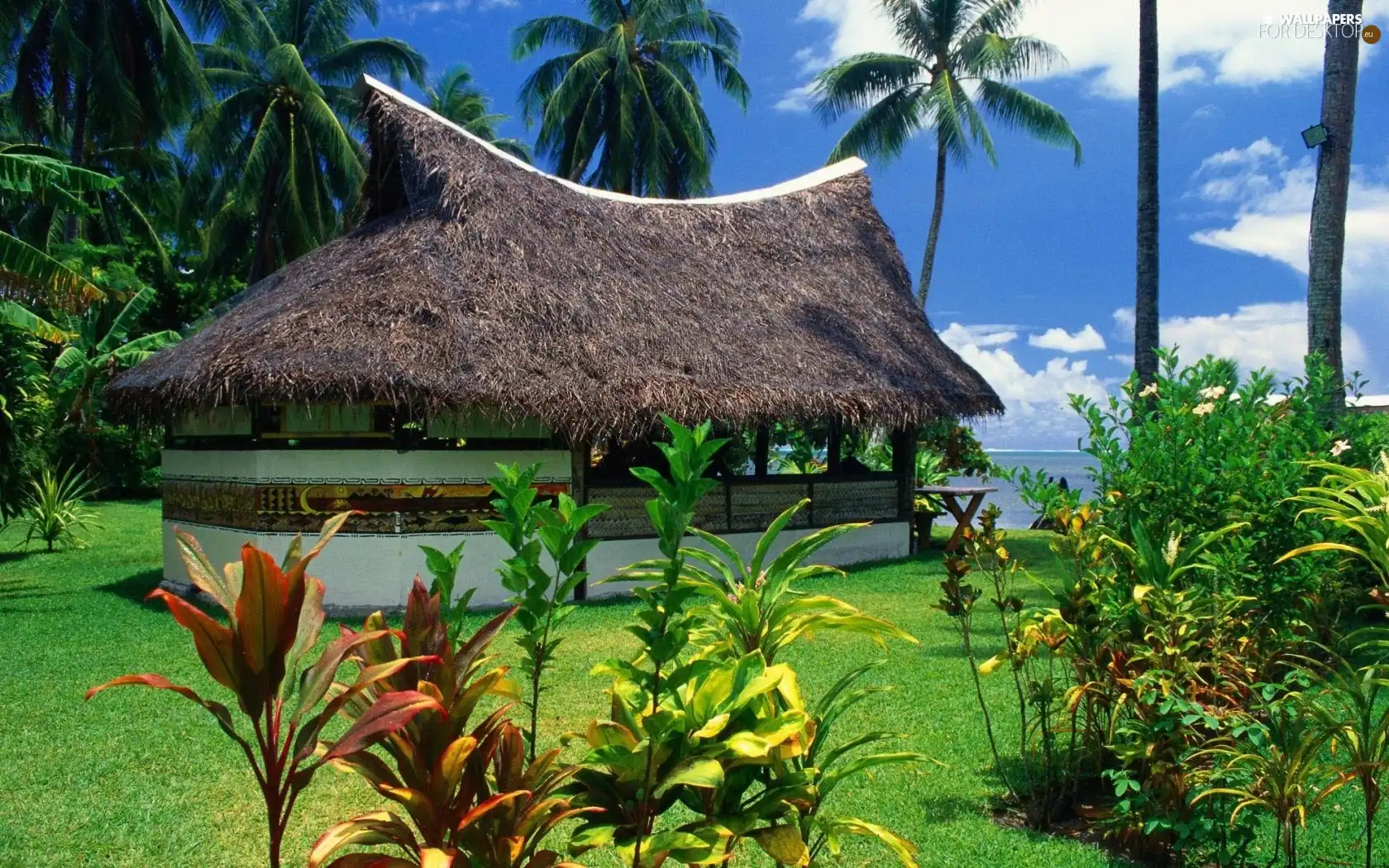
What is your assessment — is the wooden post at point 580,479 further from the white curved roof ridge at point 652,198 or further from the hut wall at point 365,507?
the white curved roof ridge at point 652,198

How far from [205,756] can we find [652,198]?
36.9ft

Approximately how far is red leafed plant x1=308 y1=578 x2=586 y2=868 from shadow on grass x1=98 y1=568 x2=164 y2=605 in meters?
8.71

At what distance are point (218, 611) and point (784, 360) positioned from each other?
5.90 meters

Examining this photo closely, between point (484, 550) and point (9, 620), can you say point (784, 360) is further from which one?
point (9, 620)

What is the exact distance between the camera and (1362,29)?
9.36 m

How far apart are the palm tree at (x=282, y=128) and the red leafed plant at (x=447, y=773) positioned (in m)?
19.4

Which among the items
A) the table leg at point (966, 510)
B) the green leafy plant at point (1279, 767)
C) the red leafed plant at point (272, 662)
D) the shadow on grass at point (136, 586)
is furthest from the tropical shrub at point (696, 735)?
the table leg at point (966, 510)

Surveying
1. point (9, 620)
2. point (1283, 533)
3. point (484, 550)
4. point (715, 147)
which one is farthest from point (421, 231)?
point (715, 147)

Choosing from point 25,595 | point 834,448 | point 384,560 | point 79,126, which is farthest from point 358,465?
point 79,126

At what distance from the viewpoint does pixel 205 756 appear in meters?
4.94

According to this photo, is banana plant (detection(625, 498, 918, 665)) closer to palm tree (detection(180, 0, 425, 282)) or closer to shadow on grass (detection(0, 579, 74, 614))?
shadow on grass (detection(0, 579, 74, 614))

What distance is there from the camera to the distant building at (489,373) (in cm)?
870

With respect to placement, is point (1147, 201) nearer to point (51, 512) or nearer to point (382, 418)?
point (382, 418)

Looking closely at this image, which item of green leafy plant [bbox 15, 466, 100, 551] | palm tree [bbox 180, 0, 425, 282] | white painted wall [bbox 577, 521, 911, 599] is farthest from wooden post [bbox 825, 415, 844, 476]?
palm tree [bbox 180, 0, 425, 282]
